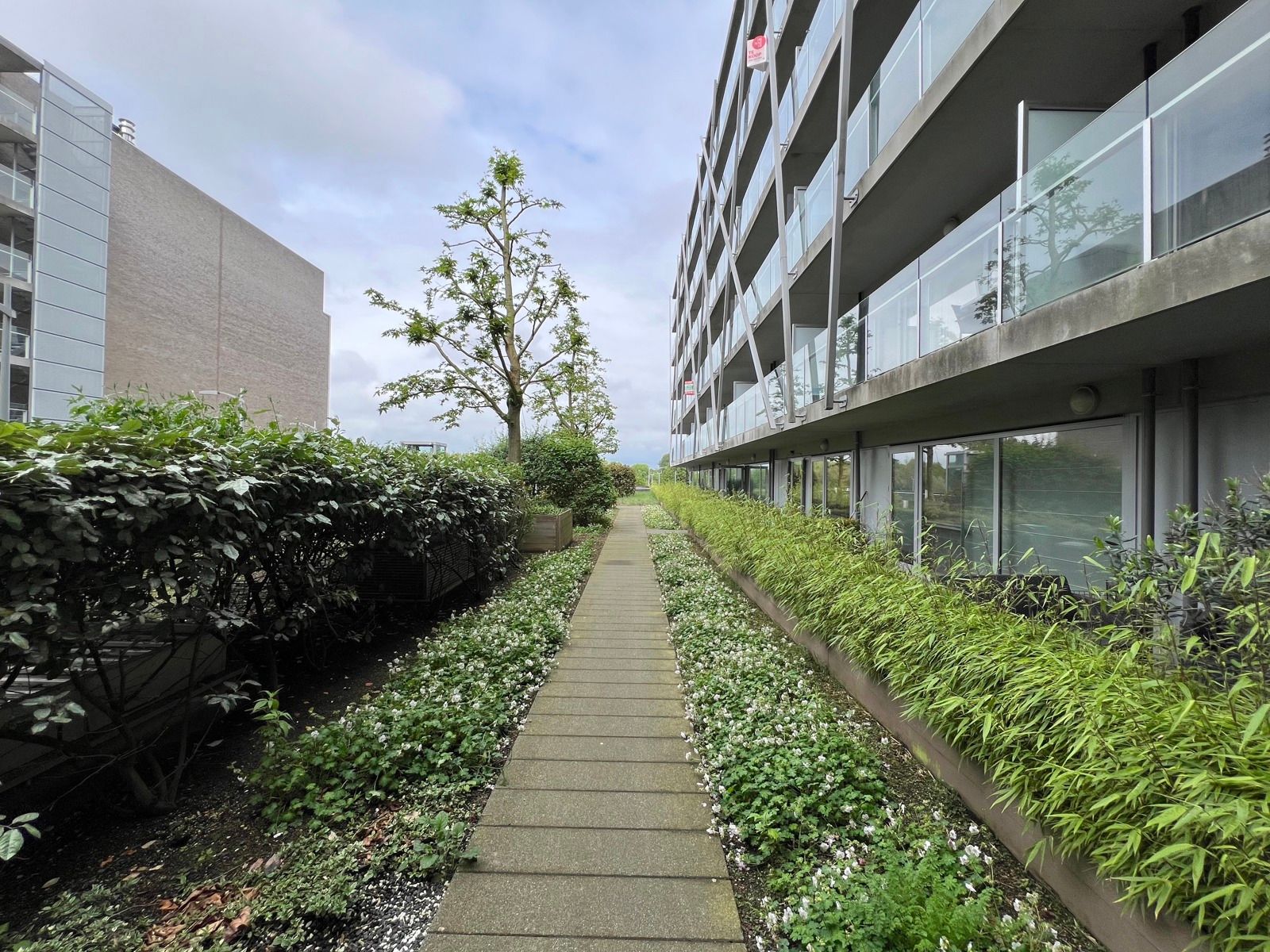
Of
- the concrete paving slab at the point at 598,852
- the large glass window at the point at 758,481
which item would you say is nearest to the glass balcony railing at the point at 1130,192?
the concrete paving slab at the point at 598,852

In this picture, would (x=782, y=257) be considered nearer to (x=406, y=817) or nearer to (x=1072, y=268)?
(x=1072, y=268)

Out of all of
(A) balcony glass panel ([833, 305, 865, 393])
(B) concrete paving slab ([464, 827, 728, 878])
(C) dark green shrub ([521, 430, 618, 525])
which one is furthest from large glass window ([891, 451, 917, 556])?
(C) dark green shrub ([521, 430, 618, 525])

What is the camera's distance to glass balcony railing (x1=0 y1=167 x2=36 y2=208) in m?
16.4

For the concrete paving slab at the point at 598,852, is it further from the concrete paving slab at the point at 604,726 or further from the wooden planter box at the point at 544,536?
the wooden planter box at the point at 544,536

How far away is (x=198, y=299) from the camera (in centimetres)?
2508

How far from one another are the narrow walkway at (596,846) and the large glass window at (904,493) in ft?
16.4

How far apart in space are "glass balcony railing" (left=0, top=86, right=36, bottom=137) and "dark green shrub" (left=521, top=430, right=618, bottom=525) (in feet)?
64.0

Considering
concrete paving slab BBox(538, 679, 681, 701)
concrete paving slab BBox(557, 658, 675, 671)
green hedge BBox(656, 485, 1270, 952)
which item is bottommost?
concrete paving slab BBox(538, 679, 681, 701)

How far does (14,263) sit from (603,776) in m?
25.5

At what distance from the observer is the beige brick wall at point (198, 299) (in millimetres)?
21188

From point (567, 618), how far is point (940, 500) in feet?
17.3

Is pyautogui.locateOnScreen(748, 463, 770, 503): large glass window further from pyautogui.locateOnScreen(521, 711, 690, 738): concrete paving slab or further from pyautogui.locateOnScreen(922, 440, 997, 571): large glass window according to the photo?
pyautogui.locateOnScreen(521, 711, 690, 738): concrete paving slab

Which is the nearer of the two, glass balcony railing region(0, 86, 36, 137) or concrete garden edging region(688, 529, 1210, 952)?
concrete garden edging region(688, 529, 1210, 952)

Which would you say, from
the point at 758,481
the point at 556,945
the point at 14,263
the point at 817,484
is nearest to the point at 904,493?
the point at 817,484
